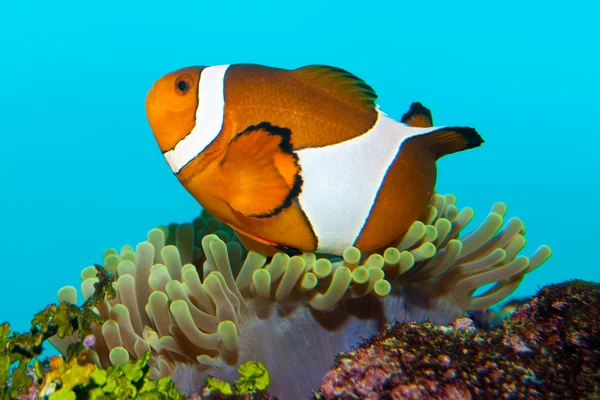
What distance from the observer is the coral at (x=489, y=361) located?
2.98ft

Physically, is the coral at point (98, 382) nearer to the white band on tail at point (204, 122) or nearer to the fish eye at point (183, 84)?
the white band on tail at point (204, 122)

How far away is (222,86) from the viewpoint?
1.23 m

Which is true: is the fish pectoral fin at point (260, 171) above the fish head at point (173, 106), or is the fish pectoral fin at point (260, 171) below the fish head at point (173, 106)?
below

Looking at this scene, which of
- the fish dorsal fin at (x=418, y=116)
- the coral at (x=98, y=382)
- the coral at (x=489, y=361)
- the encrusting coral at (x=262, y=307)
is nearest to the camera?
the coral at (x=489, y=361)

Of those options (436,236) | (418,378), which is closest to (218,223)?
(436,236)

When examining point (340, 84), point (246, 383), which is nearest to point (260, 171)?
point (340, 84)

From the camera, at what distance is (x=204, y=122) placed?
3.97ft

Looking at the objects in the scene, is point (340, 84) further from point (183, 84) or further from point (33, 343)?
point (33, 343)

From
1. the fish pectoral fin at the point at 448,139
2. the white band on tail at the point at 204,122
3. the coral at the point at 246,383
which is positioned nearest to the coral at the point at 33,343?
the coral at the point at 246,383

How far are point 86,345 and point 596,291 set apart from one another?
45.3 inches

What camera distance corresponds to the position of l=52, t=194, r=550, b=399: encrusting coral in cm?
129

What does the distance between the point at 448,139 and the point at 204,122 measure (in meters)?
0.64

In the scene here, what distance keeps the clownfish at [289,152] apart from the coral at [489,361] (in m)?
0.31

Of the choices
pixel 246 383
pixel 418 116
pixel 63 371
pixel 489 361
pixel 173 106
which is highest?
pixel 173 106
